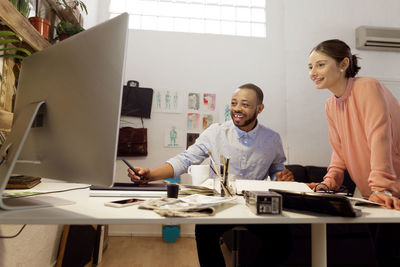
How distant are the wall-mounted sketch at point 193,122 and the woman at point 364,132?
2.03 m

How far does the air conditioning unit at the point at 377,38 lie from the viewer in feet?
11.3

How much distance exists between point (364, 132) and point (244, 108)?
838 mm

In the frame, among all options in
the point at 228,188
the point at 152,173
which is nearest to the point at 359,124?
the point at 228,188

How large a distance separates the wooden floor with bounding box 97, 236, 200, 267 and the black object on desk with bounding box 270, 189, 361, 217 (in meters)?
1.77

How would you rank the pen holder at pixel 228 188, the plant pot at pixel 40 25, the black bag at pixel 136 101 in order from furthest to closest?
the black bag at pixel 136 101 → the plant pot at pixel 40 25 → the pen holder at pixel 228 188

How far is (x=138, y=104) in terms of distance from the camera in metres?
3.16

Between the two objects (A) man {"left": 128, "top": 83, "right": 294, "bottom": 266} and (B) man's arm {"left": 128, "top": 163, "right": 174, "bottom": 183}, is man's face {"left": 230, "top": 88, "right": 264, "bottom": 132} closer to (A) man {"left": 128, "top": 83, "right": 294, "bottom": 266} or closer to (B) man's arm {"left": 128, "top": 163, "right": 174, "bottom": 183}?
(A) man {"left": 128, "top": 83, "right": 294, "bottom": 266}

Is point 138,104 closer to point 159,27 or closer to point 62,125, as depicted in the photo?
point 159,27

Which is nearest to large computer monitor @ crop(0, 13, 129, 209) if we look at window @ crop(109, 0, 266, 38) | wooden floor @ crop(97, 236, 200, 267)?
wooden floor @ crop(97, 236, 200, 267)

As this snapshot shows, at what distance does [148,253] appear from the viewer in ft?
8.21

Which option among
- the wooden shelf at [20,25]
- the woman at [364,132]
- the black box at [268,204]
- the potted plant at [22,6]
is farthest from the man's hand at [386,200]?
the potted plant at [22,6]

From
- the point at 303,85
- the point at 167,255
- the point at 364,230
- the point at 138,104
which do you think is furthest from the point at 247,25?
the point at 167,255

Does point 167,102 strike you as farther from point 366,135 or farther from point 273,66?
point 366,135

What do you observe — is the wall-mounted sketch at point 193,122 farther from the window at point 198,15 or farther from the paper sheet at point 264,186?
the paper sheet at point 264,186
